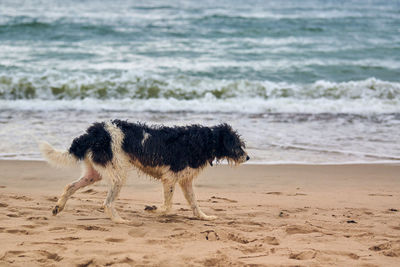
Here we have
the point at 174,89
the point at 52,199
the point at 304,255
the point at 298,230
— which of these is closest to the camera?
the point at 304,255

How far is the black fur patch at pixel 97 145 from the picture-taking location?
515 cm

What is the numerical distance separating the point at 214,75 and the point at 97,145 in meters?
11.8

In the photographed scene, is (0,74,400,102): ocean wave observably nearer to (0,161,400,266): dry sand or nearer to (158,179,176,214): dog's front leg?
(0,161,400,266): dry sand

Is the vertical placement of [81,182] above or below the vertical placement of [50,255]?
above

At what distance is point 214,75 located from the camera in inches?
658

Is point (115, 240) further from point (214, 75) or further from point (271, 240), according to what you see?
point (214, 75)

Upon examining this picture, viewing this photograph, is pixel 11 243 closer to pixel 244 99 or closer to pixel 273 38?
pixel 244 99

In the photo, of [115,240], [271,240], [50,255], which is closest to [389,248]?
[271,240]

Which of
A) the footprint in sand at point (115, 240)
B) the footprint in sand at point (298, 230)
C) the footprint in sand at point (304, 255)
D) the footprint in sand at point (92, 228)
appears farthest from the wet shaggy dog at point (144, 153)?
the footprint in sand at point (304, 255)

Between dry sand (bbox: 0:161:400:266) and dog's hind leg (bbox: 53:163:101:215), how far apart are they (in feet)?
0.50

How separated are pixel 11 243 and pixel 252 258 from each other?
206 cm

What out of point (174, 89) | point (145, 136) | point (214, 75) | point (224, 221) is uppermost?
point (214, 75)

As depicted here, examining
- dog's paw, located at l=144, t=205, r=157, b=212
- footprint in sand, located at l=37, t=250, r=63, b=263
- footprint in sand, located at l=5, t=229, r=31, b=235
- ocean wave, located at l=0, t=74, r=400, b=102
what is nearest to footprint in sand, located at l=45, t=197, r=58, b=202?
dog's paw, located at l=144, t=205, r=157, b=212

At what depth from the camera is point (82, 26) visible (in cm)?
2450
